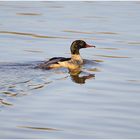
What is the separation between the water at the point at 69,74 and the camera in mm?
11516

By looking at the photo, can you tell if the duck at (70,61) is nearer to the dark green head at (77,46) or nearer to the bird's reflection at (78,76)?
the dark green head at (77,46)

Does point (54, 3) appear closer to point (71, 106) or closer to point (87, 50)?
point (87, 50)

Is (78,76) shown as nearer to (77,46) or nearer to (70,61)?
(70,61)

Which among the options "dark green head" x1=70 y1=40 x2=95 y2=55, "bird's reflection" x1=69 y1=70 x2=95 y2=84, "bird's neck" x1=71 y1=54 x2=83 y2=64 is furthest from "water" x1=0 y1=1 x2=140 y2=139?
"dark green head" x1=70 y1=40 x2=95 y2=55

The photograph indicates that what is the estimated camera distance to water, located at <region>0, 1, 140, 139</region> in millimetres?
11516

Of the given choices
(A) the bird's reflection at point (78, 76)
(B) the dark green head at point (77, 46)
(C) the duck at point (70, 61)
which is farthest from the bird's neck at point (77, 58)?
(A) the bird's reflection at point (78, 76)

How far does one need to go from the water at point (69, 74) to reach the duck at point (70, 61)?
0.82 feet

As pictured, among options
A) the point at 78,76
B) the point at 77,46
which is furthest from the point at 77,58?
the point at 78,76

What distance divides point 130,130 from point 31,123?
5.72 feet

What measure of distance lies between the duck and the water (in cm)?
25

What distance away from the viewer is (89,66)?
17.5m

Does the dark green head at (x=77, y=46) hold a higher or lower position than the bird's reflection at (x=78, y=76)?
higher

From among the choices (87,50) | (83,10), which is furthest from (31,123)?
(83,10)

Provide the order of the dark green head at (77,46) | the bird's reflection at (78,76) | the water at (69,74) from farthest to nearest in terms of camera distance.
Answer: the dark green head at (77,46), the bird's reflection at (78,76), the water at (69,74)
